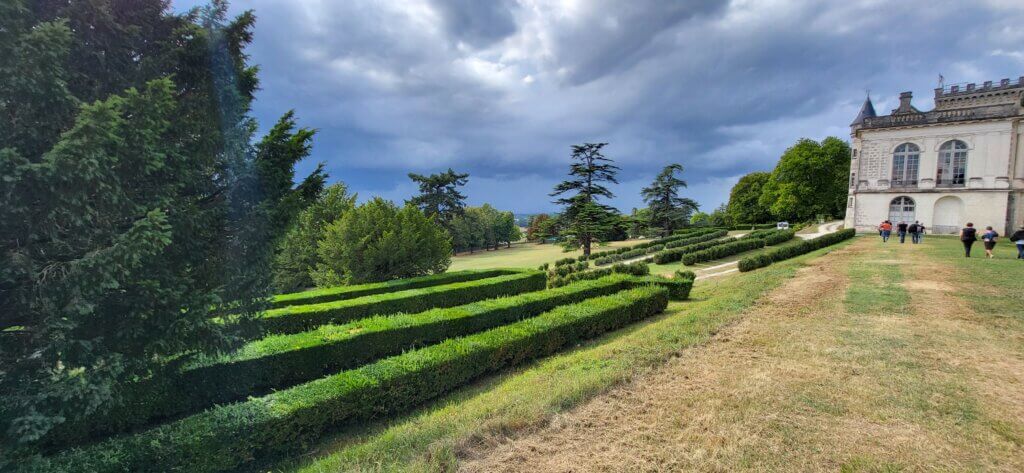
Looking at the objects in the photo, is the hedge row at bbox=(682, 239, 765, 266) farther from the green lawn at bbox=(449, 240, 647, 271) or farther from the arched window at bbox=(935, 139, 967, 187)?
the arched window at bbox=(935, 139, 967, 187)

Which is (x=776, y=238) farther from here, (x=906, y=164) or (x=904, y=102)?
(x=904, y=102)

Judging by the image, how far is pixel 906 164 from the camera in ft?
99.9

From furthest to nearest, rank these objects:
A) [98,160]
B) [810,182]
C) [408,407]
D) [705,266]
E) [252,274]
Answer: [810,182], [705,266], [408,407], [252,274], [98,160]

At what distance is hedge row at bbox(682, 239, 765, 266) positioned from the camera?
73.4 ft

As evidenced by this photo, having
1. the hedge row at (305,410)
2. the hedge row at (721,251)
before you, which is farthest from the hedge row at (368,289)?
the hedge row at (721,251)

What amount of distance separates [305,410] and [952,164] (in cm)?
4424

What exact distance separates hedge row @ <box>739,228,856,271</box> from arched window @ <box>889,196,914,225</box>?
7.78 m

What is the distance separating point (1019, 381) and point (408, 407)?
7.85 meters

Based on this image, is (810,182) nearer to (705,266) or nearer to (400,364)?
(705,266)

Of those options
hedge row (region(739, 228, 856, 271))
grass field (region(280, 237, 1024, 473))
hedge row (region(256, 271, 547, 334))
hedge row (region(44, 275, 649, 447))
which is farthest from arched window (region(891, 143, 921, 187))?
hedge row (region(44, 275, 649, 447))

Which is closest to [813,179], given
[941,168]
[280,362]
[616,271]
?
[941,168]

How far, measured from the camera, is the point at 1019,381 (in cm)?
458

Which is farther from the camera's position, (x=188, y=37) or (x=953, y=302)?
(x=953, y=302)

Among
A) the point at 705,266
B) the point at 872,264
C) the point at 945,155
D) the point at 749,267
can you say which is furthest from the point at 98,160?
the point at 945,155
